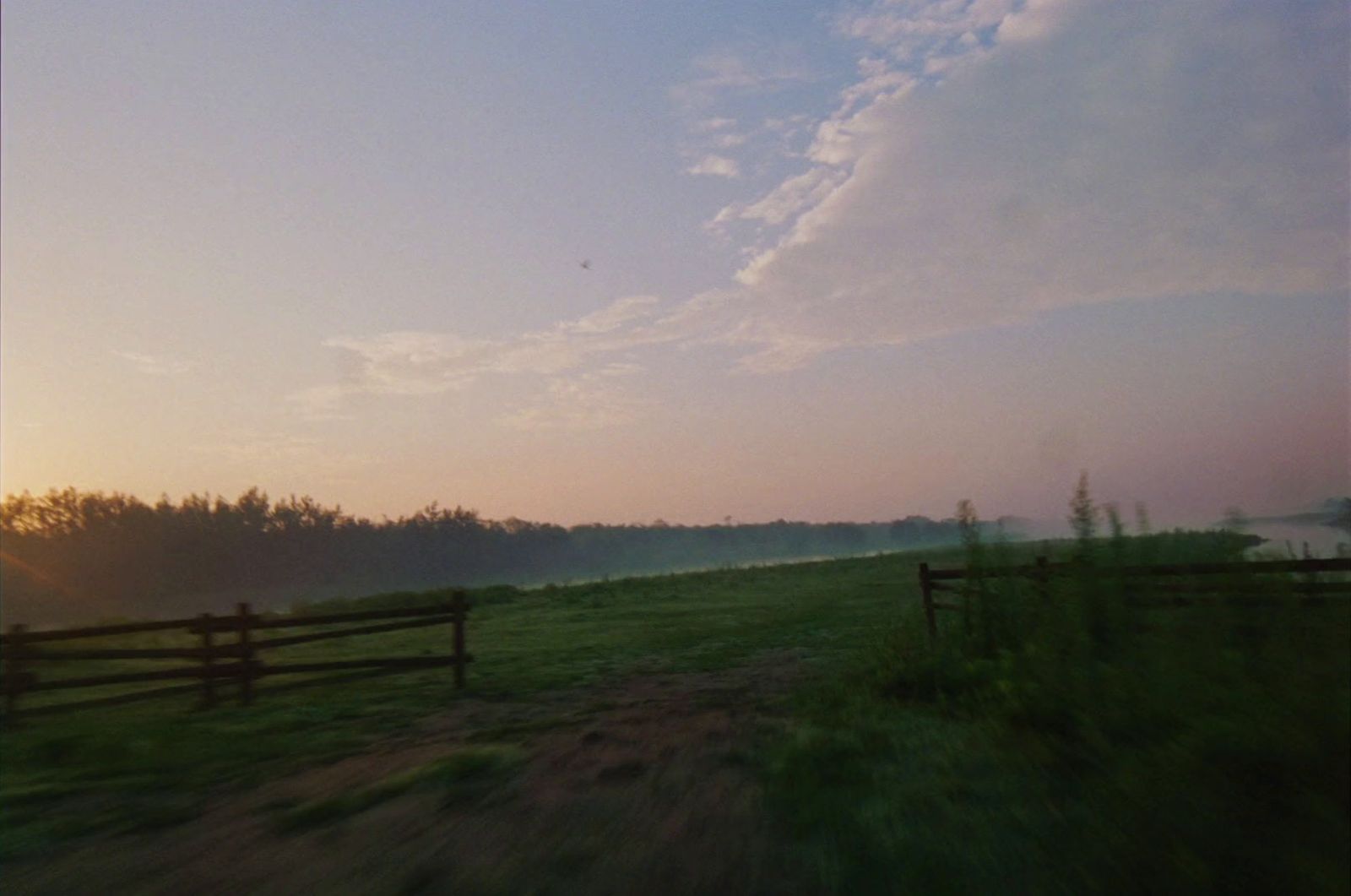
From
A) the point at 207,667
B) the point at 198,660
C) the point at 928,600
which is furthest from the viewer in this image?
the point at 928,600

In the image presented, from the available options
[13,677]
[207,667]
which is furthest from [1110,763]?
[13,677]

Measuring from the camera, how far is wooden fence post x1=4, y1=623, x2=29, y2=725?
12367mm

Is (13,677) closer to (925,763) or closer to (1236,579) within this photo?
(925,763)

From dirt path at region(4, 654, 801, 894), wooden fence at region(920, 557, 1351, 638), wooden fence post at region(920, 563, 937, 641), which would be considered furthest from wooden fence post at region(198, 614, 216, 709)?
wooden fence at region(920, 557, 1351, 638)

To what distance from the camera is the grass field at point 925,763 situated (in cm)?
407

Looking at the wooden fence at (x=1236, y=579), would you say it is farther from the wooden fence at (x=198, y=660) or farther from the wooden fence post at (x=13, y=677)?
the wooden fence post at (x=13, y=677)

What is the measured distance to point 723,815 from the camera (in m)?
6.07

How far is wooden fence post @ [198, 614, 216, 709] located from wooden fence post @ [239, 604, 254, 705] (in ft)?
1.19

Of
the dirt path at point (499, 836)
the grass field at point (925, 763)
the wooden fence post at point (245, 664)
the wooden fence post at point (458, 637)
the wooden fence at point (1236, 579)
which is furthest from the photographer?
the wooden fence post at point (458, 637)

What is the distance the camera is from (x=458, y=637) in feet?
46.8

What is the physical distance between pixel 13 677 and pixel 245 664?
2970 millimetres

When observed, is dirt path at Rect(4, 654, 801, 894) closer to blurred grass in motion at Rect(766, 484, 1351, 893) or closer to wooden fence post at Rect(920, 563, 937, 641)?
blurred grass in motion at Rect(766, 484, 1351, 893)

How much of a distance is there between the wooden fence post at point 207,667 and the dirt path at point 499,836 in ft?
17.0

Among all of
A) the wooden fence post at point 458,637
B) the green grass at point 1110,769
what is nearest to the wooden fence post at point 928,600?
the green grass at point 1110,769
